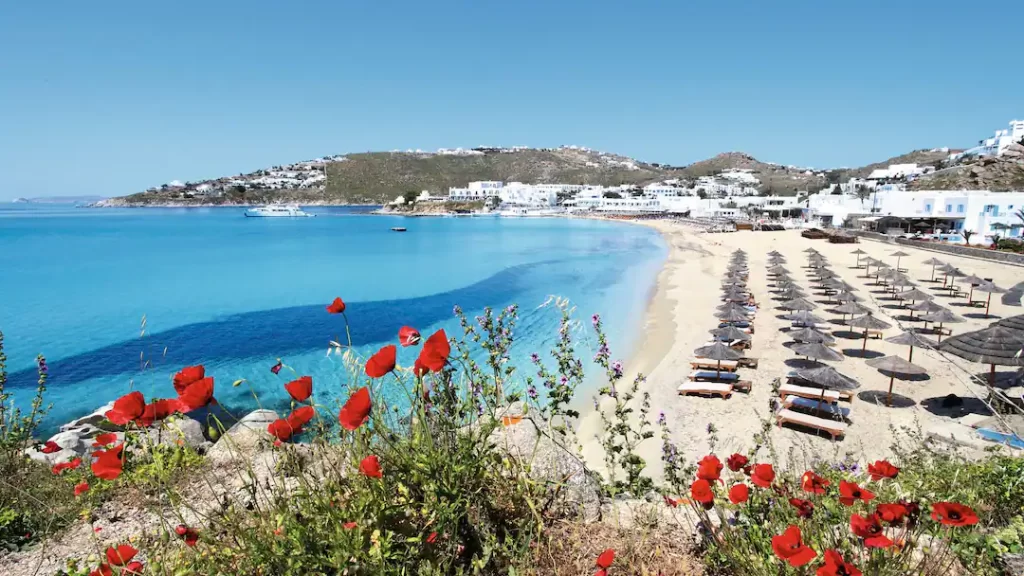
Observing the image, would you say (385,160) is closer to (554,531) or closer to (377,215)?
(377,215)

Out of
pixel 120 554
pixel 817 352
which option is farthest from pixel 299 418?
pixel 817 352

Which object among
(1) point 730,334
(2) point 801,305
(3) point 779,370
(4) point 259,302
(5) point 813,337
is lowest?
(4) point 259,302

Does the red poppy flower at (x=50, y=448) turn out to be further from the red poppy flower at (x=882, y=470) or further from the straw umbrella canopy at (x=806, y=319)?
the straw umbrella canopy at (x=806, y=319)

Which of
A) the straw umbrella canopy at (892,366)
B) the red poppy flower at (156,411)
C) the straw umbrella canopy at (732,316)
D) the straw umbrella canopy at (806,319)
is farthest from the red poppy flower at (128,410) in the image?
the straw umbrella canopy at (732,316)

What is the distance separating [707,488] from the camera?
5.74ft

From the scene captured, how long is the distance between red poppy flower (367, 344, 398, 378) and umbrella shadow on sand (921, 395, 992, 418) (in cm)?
1098

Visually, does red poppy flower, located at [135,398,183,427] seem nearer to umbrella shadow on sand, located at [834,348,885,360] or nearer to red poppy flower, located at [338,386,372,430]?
red poppy flower, located at [338,386,372,430]

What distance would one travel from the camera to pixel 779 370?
11656 millimetres

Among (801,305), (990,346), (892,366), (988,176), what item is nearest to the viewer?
(990,346)

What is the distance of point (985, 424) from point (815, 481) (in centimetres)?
784

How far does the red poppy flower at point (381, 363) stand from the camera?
1642mm

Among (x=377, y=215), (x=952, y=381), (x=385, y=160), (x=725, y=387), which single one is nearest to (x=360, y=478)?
(x=725, y=387)

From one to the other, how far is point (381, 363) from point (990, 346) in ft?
33.7

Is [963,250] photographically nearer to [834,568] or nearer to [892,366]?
[892,366]
